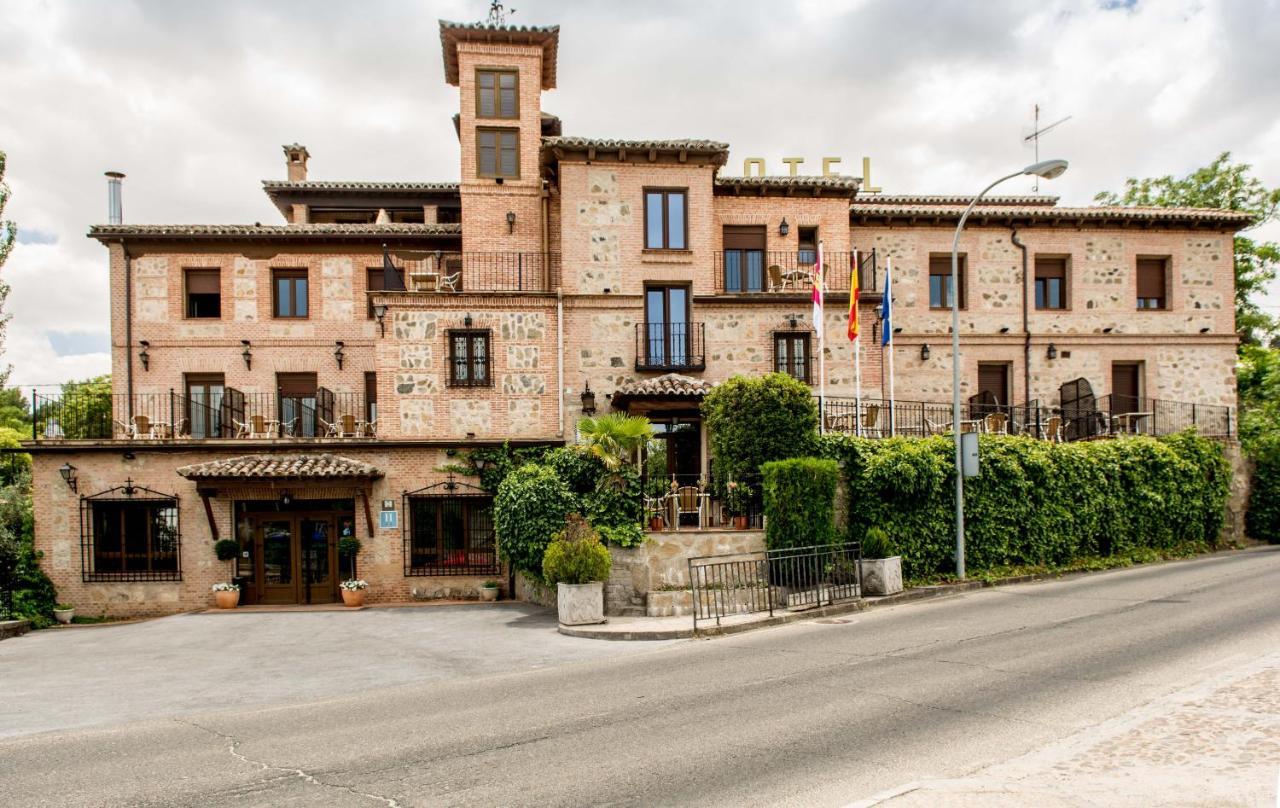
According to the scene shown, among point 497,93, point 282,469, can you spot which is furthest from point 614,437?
point 497,93

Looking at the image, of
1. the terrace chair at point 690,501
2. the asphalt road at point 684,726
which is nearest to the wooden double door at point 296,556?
the asphalt road at point 684,726

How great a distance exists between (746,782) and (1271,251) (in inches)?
1437

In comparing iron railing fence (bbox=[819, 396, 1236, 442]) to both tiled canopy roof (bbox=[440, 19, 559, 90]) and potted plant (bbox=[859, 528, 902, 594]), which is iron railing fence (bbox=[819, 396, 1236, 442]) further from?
tiled canopy roof (bbox=[440, 19, 559, 90])

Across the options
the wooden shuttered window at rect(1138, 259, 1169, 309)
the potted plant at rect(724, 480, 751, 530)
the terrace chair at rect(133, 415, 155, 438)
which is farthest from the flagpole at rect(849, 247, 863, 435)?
the terrace chair at rect(133, 415, 155, 438)

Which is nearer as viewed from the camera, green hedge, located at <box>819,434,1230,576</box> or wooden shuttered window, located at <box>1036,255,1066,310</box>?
green hedge, located at <box>819,434,1230,576</box>

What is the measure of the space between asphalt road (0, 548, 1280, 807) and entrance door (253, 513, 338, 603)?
830 cm

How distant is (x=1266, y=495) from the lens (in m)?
24.0

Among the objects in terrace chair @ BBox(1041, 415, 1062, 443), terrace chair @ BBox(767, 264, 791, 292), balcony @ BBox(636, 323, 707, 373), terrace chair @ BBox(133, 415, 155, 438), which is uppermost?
terrace chair @ BBox(767, 264, 791, 292)

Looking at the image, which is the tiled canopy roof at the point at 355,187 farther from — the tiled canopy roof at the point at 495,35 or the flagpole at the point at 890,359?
the flagpole at the point at 890,359

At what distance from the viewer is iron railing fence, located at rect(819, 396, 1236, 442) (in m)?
21.1

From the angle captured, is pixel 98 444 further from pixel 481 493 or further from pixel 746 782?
pixel 746 782

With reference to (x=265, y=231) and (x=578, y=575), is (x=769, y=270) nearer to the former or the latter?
(x=578, y=575)

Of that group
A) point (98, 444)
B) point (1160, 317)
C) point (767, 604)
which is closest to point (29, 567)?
point (98, 444)

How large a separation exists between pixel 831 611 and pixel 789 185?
12707mm
